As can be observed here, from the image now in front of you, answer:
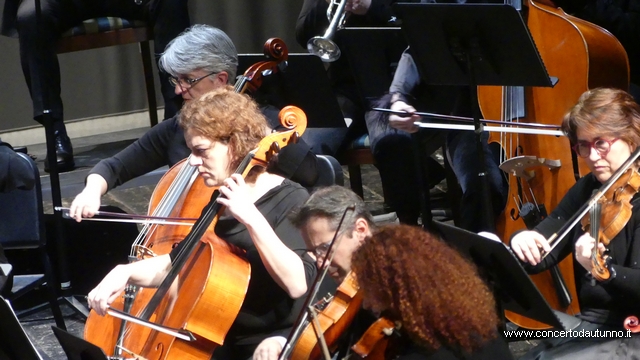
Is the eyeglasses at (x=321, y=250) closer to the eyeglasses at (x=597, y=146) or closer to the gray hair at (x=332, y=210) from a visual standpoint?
the gray hair at (x=332, y=210)

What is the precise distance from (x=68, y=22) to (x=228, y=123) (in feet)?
6.87

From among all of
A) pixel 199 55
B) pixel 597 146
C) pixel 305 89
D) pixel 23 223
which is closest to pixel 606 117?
pixel 597 146

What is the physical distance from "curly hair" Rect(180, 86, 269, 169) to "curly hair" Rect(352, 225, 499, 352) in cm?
68

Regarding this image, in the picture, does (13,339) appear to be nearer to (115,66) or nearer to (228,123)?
(228,123)

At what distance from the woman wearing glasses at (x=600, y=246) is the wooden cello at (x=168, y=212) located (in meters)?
0.72

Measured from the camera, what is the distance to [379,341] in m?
1.76

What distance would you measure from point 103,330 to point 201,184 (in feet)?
1.57

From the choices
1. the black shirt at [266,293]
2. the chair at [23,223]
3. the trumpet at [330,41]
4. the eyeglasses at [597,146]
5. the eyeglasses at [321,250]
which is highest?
the eyeglasses at [597,146]

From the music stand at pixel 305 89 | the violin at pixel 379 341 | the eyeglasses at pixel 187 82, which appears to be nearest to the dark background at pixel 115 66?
the music stand at pixel 305 89

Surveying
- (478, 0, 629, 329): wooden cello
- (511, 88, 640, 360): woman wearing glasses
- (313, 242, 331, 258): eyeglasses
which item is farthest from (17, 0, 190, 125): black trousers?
(511, 88, 640, 360): woman wearing glasses

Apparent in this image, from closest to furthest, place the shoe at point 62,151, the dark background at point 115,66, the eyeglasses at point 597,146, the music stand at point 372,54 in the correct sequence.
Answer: the eyeglasses at point 597,146, the music stand at point 372,54, the shoe at point 62,151, the dark background at point 115,66

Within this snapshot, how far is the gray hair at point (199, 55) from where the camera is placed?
9.31 ft

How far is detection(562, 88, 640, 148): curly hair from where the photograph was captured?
2.15 m

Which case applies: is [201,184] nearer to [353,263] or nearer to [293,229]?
[293,229]
